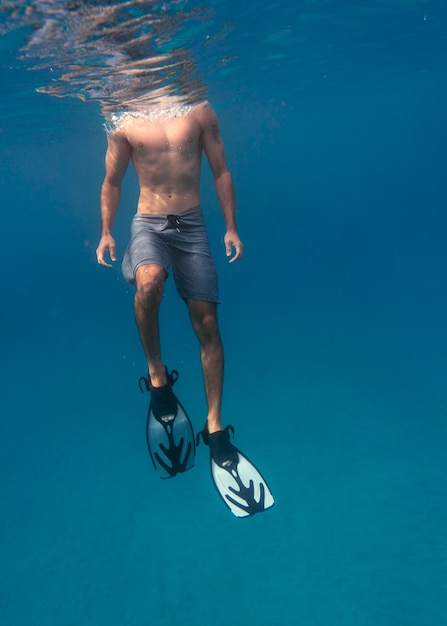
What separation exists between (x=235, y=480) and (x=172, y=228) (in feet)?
9.65

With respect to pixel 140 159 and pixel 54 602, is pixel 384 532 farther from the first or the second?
pixel 140 159

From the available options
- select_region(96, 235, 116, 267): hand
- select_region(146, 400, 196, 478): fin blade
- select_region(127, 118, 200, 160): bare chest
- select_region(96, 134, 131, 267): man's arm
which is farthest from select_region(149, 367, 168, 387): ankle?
select_region(127, 118, 200, 160): bare chest

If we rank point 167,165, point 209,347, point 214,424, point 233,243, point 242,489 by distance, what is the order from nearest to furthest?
point 242,489
point 214,424
point 209,347
point 233,243
point 167,165

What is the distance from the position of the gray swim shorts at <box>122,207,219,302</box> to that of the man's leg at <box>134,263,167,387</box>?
6.9 inches

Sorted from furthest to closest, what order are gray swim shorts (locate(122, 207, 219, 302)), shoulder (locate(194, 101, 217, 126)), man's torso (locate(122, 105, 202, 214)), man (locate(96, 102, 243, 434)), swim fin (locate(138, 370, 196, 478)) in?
shoulder (locate(194, 101, 217, 126))
man's torso (locate(122, 105, 202, 214))
swim fin (locate(138, 370, 196, 478))
gray swim shorts (locate(122, 207, 219, 302))
man (locate(96, 102, 243, 434))

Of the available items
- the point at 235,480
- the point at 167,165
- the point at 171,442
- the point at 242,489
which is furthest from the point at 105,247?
the point at 242,489

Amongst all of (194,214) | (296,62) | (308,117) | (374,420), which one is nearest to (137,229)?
(194,214)

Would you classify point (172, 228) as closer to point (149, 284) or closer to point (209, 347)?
point (149, 284)

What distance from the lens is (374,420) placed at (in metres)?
12.7

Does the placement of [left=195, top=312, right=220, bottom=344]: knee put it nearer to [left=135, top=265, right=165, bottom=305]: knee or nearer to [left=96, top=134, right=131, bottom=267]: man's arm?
[left=135, top=265, right=165, bottom=305]: knee

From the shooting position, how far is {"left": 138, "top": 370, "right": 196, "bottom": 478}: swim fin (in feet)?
18.1

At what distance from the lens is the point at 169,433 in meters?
5.59

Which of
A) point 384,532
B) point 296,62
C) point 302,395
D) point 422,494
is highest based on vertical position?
point 296,62

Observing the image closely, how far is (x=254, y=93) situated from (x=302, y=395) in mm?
12981
